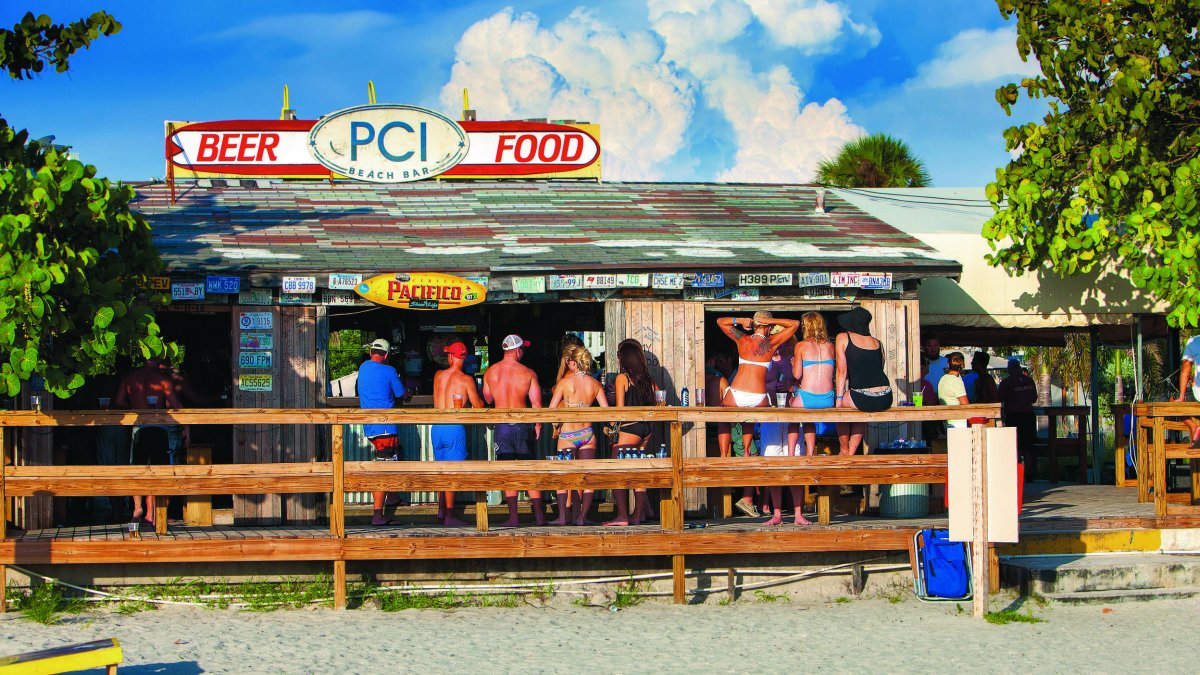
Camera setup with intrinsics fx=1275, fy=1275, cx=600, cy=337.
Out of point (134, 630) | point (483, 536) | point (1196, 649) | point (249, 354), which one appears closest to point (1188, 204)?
point (1196, 649)

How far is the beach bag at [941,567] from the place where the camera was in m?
8.84

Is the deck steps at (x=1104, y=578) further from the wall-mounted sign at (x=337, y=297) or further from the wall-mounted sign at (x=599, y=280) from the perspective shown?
the wall-mounted sign at (x=337, y=297)

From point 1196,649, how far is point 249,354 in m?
7.26

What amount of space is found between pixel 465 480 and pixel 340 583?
1095 mm

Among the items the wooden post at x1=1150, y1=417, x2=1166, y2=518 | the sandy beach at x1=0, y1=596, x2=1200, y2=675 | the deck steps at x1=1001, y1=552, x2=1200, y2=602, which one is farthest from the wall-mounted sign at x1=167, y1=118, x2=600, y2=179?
the deck steps at x1=1001, y1=552, x2=1200, y2=602

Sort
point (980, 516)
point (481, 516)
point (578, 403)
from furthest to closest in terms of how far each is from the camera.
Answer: point (578, 403) < point (481, 516) < point (980, 516)

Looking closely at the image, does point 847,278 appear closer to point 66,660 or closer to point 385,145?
point 385,145

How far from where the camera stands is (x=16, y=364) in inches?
307

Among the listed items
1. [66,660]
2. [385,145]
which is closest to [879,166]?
[385,145]

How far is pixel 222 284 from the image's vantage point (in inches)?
401

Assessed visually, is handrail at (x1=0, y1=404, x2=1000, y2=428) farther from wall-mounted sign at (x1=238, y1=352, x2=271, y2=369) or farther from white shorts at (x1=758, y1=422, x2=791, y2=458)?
wall-mounted sign at (x1=238, y1=352, x2=271, y2=369)

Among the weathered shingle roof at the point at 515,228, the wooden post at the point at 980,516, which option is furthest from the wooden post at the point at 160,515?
the wooden post at the point at 980,516

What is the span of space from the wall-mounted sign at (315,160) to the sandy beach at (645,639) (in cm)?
652

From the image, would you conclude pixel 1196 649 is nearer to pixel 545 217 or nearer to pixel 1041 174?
pixel 1041 174
